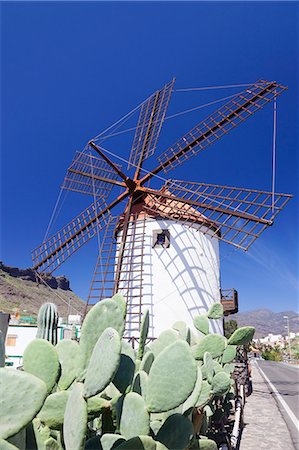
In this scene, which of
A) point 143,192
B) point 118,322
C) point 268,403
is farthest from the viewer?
point 143,192

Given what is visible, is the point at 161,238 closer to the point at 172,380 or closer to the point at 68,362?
the point at 68,362

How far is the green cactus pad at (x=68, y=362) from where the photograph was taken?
1.87 m

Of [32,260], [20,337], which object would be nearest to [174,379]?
[32,260]

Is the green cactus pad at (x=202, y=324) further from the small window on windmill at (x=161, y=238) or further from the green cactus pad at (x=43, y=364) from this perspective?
the small window on windmill at (x=161, y=238)

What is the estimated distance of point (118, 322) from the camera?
1.92m

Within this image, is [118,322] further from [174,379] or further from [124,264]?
[124,264]

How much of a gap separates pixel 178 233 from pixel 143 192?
7.02 feet

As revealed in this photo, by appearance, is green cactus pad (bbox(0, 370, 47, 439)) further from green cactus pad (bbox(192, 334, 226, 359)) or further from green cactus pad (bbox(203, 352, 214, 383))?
green cactus pad (bbox(192, 334, 226, 359))

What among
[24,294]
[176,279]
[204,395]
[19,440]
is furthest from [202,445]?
[24,294]

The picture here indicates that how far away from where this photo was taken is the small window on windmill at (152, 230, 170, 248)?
11.6 metres

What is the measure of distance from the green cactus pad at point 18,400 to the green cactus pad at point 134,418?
1.91 feet

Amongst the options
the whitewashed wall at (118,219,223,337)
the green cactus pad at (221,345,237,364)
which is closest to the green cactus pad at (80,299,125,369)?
the green cactus pad at (221,345,237,364)

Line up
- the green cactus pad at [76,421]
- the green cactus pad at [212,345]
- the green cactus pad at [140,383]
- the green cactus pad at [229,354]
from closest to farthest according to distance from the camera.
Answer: the green cactus pad at [76,421] → the green cactus pad at [140,383] → the green cactus pad at [212,345] → the green cactus pad at [229,354]

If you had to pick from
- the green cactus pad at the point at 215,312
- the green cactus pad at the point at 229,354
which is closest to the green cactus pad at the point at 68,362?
the green cactus pad at the point at 229,354
